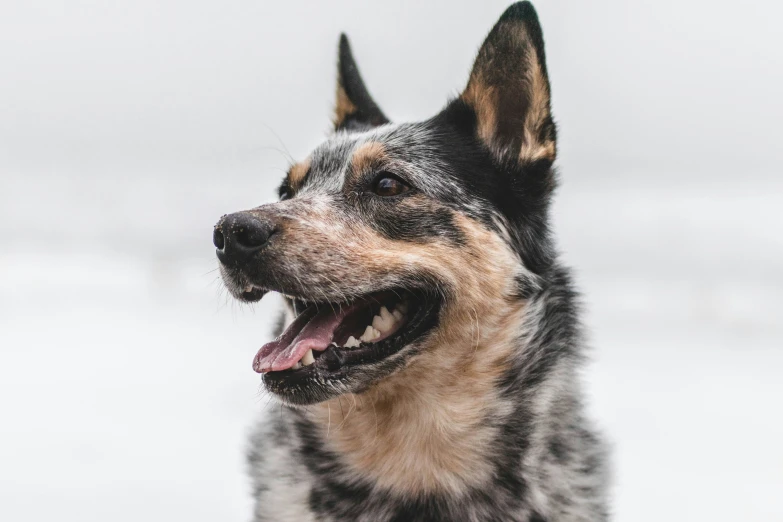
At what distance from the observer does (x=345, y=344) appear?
14.3ft

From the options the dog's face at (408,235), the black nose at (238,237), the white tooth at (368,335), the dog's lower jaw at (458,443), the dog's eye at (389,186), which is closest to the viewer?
the black nose at (238,237)

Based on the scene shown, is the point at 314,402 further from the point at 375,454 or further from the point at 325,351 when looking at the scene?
the point at 375,454

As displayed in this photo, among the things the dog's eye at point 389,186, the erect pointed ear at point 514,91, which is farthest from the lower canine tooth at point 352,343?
the erect pointed ear at point 514,91

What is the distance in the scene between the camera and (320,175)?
5195 millimetres

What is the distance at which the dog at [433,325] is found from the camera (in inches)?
168

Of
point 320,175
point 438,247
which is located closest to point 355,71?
point 320,175

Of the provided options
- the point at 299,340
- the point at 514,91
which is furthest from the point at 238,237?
the point at 514,91

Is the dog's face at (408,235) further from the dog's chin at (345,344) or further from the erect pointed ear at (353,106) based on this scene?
the erect pointed ear at (353,106)

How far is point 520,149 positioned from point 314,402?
6.80 feet

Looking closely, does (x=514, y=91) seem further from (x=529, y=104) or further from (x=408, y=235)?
(x=408, y=235)

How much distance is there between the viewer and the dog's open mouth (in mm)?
4160

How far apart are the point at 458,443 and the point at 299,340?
1.09 m

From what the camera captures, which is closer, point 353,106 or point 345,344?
point 345,344

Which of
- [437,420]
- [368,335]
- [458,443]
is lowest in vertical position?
[458,443]
